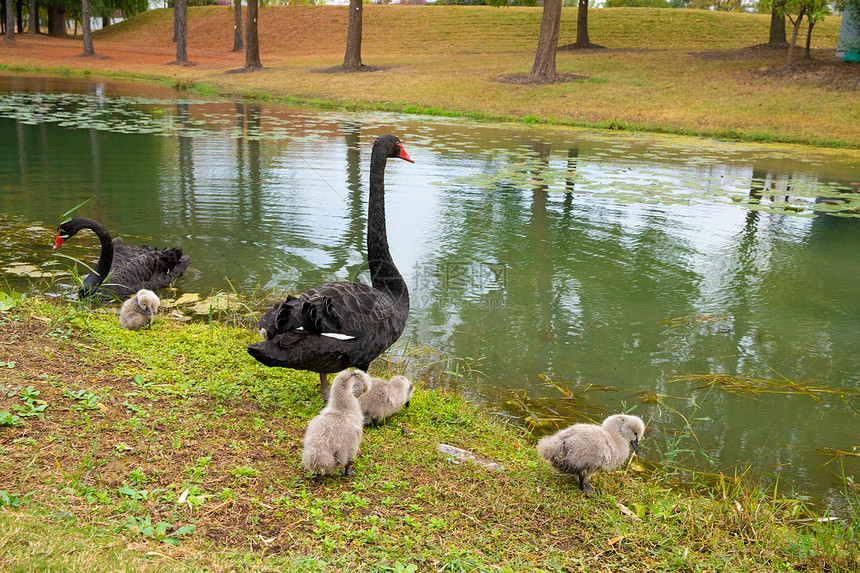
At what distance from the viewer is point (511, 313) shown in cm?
535

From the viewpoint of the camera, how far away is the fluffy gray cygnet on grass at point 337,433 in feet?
8.91

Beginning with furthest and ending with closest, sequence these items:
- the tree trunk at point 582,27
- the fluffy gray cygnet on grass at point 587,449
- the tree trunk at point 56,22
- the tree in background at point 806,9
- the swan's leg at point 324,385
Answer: the tree trunk at point 56,22 < the tree trunk at point 582,27 < the tree in background at point 806,9 < the swan's leg at point 324,385 < the fluffy gray cygnet on grass at point 587,449

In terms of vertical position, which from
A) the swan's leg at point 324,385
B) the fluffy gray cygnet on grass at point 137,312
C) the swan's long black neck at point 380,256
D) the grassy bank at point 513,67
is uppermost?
the grassy bank at point 513,67

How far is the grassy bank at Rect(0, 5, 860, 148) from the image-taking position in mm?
19109

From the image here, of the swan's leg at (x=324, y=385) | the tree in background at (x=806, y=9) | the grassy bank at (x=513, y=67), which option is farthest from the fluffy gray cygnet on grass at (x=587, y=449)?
the tree in background at (x=806, y=9)

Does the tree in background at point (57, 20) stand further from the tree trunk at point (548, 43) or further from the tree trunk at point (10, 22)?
the tree trunk at point (548, 43)

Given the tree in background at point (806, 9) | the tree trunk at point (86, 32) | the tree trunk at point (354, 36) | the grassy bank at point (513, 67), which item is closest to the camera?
the grassy bank at point (513, 67)

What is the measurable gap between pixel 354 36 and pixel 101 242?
25995 millimetres

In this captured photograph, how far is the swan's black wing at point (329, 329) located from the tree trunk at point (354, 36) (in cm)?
2679

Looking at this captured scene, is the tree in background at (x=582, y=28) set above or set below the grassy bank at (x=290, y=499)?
above

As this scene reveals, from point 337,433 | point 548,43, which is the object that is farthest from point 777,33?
Answer: point 337,433

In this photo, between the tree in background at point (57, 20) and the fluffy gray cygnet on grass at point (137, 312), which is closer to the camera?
the fluffy gray cygnet on grass at point (137, 312)

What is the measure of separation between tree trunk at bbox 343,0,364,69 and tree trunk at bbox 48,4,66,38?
3084 cm

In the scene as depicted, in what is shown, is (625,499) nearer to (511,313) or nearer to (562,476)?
(562,476)
